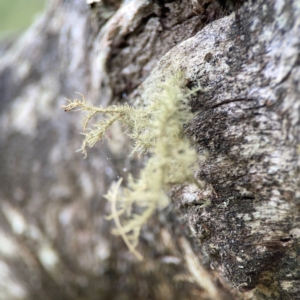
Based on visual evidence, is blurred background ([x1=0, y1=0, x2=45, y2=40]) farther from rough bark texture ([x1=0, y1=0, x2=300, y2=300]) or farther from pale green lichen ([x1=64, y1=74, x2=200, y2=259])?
pale green lichen ([x1=64, y1=74, x2=200, y2=259])

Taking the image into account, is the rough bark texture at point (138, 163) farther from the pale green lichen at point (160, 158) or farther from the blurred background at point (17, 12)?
the blurred background at point (17, 12)

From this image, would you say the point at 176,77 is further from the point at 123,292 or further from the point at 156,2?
the point at 123,292

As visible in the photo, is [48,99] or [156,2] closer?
[156,2]

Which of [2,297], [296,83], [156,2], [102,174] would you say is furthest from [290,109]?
[2,297]

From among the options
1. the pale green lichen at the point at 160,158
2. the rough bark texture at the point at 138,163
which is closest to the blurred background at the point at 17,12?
the rough bark texture at the point at 138,163

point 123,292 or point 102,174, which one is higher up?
point 102,174

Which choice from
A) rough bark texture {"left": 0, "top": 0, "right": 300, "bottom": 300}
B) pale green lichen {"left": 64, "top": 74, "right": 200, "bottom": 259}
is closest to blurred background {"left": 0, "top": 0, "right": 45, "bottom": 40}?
rough bark texture {"left": 0, "top": 0, "right": 300, "bottom": 300}
